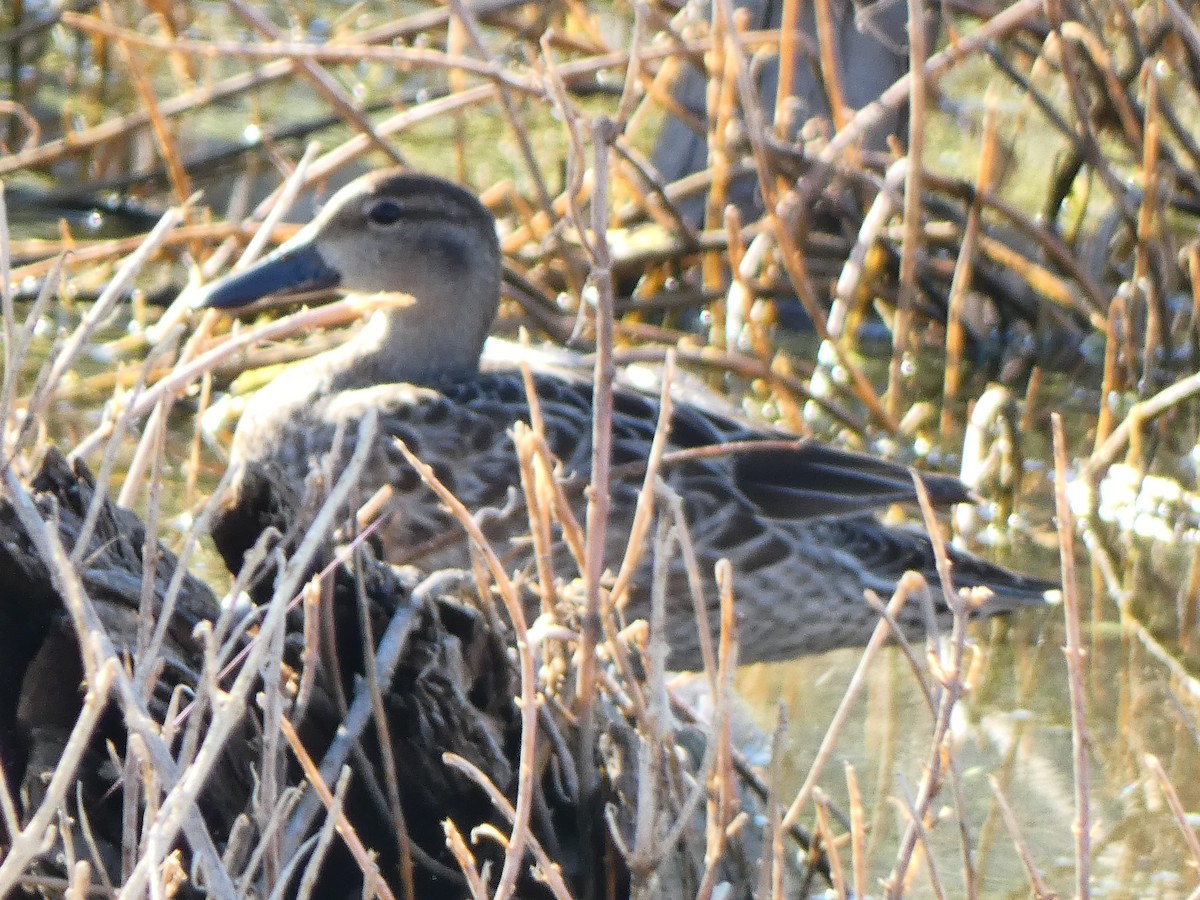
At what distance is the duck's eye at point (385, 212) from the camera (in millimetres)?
4664

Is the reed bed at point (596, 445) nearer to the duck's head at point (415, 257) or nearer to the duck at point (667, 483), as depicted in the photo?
the duck at point (667, 483)

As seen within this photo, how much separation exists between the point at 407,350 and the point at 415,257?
0.78ft

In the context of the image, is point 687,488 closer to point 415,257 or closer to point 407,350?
point 407,350

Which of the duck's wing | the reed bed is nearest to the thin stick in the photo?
the reed bed

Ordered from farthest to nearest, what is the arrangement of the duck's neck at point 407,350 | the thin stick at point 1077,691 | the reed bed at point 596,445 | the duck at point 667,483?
1. the duck's neck at point 407,350
2. the duck at point 667,483
3. the reed bed at point 596,445
4. the thin stick at point 1077,691

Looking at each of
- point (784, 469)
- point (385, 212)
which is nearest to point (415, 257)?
point (385, 212)

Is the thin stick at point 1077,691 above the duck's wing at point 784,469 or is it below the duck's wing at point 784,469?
below

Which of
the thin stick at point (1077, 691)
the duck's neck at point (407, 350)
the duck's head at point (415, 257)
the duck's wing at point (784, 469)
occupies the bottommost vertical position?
the thin stick at point (1077, 691)

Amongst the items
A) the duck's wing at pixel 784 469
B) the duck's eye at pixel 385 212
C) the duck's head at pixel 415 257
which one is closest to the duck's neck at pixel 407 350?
the duck's head at pixel 415 257

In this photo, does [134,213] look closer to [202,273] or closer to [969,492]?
[202,273]

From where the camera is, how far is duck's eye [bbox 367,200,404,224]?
4664 millimetres

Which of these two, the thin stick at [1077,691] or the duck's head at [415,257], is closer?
the thin stick at [1077,691]

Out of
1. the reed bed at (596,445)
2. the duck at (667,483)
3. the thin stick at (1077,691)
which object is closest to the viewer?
the thin stick at (1077,691)

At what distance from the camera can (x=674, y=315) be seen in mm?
6176
